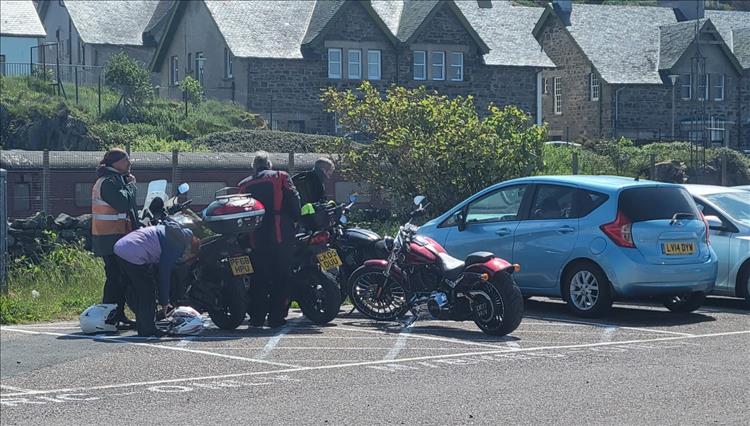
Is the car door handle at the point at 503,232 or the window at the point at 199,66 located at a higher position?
the window at the point at 199,66

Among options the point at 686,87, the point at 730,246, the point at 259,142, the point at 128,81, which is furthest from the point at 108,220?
the point at 686,87

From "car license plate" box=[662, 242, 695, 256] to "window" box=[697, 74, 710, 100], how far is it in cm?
4762

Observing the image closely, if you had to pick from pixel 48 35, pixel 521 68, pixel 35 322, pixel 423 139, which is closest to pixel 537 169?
pixel 423 139

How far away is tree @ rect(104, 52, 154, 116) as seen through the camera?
4611 centimetres

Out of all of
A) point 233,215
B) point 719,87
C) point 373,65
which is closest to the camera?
point 233,215

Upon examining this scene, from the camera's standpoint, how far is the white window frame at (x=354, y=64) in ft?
Result: 174

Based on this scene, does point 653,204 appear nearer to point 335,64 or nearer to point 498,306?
point 498,306

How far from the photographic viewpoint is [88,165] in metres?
24.3

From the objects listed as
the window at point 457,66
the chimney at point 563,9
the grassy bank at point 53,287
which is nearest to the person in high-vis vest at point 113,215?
the grassy bank at point 53,287

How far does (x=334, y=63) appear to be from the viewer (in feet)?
173

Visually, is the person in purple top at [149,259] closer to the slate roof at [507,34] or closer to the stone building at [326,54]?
the stone building at [326,54]

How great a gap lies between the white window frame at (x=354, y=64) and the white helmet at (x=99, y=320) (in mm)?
40675

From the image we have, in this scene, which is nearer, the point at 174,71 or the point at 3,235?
the point at 3,235

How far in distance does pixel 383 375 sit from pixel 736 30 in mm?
58996
